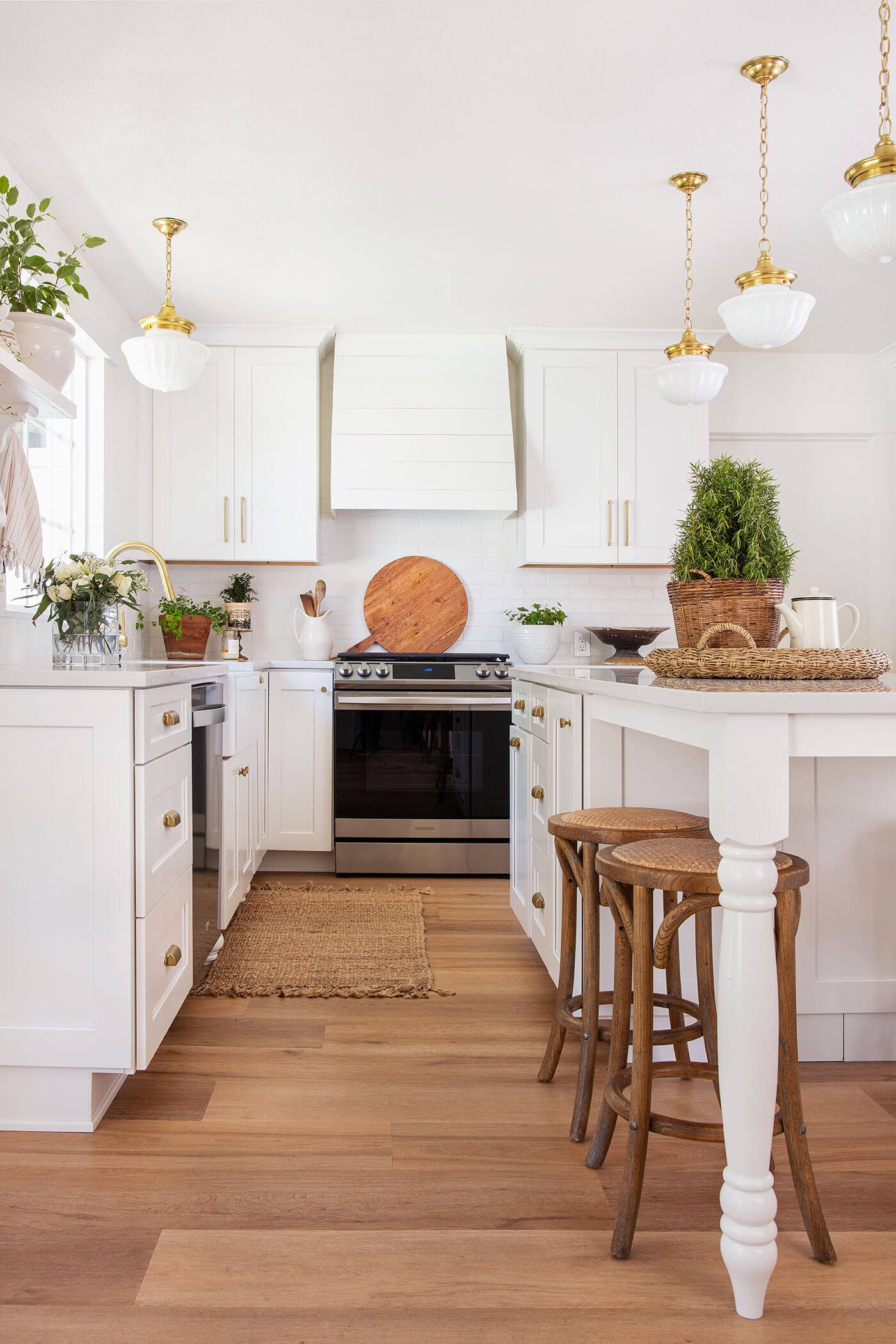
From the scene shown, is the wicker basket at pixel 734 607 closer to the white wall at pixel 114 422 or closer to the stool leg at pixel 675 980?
the stool leg at pixel 675 980

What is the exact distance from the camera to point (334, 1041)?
2260mm

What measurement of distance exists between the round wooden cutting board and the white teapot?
9.97ft

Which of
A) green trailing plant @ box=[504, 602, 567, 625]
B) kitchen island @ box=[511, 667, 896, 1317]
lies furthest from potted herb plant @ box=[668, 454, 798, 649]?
green trailing plant @ box=[504, 602, 567, 625]

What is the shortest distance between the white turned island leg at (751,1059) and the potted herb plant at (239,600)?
11.1ft

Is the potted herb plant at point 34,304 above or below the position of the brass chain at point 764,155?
below

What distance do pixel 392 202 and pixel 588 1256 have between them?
2.94 m

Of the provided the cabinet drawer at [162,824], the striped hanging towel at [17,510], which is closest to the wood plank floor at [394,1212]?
the cabinet drawer at [162,824]

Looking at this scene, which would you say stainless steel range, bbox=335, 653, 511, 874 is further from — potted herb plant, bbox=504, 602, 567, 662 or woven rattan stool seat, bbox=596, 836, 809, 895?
woven rattan stool seat, bbox=596, 836, 809, 895

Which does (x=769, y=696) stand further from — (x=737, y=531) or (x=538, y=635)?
(x=538, y=635)

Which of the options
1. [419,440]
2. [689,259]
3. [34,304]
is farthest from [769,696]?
[419,440]

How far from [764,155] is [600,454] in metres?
1.67

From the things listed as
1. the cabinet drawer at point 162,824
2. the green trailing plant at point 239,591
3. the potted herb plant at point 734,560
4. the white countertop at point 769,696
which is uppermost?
the green trailing plant at point 239,591

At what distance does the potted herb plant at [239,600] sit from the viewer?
14.2ft

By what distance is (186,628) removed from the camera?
406 cm
